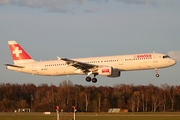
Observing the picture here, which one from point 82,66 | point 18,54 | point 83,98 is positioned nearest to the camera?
point 82,66

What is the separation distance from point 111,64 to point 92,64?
3.49 metres

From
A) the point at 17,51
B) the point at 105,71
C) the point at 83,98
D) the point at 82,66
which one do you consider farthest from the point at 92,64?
the point at 83,98

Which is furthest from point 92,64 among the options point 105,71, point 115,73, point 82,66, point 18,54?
point 18,54

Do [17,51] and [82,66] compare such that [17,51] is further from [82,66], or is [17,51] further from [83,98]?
[83,98]

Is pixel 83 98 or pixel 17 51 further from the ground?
pixel 17 51

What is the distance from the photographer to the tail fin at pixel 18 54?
83000mm

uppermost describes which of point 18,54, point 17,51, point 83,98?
point 17,51

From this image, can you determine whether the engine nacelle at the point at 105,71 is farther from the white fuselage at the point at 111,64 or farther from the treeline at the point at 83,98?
the treeline at the point at 83,98

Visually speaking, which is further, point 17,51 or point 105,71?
point 17,51

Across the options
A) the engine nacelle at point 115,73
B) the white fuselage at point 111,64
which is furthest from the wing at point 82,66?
the engine nacelle at point 115,73

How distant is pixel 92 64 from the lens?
76.0 metres

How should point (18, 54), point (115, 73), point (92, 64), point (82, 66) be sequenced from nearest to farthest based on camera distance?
point (115, 73), point (92, 64), point (82, 66), point (18, 54)

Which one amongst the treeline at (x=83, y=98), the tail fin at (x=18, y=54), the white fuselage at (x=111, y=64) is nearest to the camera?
the white fuselage at (x=111, y=64)

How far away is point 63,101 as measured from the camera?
126 metres
